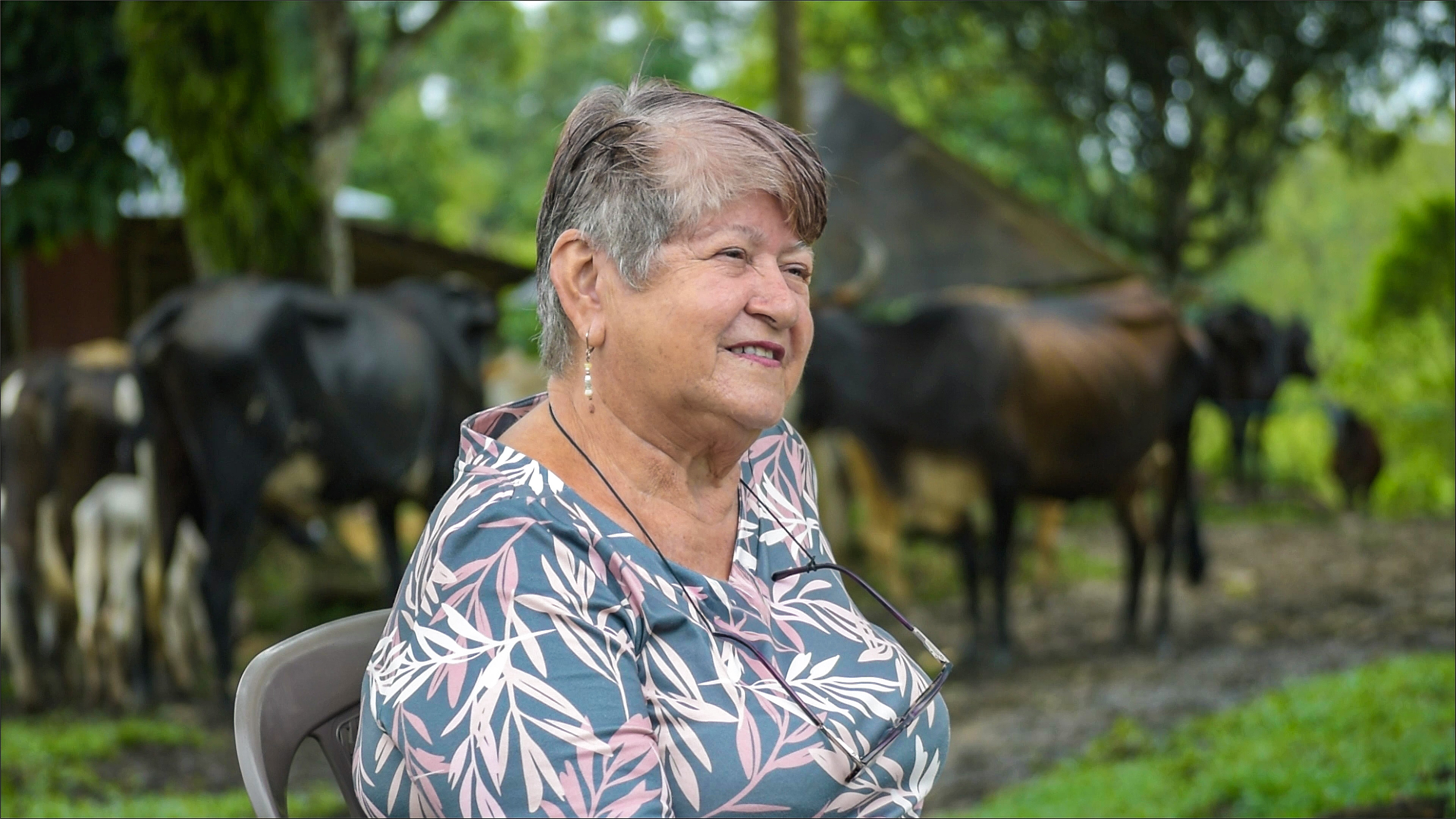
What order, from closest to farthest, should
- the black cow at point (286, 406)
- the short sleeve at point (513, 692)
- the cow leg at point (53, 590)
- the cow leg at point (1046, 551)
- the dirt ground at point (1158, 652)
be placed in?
the short sleeve at point (513, 692) → the dirt ground at point (1158, 652) → the black cow at point (286, 406) → the cow leg at point (53, 590) → the cow leg at point (1046, 551)

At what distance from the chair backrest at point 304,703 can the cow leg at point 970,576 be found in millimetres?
6055

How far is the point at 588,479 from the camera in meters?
2.04

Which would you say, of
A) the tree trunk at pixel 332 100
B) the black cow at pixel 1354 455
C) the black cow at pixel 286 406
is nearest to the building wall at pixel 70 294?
the tree trunk at pixel 332 100

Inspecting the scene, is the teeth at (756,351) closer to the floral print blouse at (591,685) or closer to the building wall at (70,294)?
the floral print blouse at (591,685)

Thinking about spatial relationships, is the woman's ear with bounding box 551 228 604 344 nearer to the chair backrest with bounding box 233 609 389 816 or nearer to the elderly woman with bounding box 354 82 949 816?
the elderly woman with bounding box 354 82 949 816

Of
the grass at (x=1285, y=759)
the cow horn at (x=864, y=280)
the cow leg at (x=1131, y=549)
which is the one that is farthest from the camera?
the cow horn at (x=864, y=280)

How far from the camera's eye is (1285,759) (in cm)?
482

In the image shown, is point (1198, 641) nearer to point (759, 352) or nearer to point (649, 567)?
point (759, 352)

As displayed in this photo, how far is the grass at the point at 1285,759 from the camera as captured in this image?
4.33 meters

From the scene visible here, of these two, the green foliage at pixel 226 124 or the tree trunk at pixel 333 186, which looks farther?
the tree trunk at pixel 333 186

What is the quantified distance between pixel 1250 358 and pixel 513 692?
37.2ft

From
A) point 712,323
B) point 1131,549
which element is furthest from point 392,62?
point 712,323

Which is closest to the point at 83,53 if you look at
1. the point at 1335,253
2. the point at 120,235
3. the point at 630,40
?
the point at 120,235

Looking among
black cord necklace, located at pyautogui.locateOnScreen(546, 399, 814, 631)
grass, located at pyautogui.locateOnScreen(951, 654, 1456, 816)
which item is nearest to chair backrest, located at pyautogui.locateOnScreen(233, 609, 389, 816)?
black cord necklace, located at pyautogui.locateOnScreen(546, 399, 814, 631)
